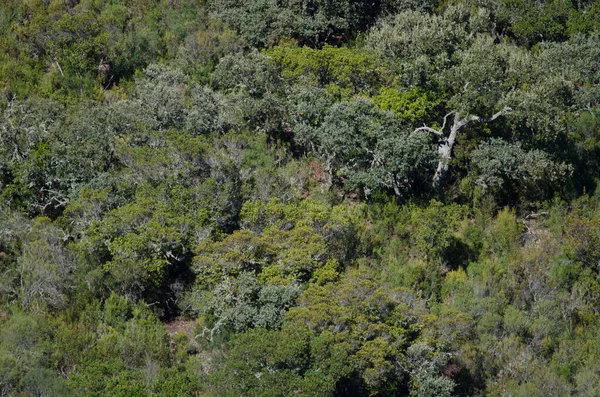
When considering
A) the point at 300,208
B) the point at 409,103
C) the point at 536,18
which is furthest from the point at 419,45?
the point at 536,18

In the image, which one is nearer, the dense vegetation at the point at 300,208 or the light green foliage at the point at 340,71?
the dense vegetation at the point at 300,208

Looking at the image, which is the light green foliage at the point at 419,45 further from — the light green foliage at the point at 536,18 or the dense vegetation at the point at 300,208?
the light green foliage at the point at 536,18

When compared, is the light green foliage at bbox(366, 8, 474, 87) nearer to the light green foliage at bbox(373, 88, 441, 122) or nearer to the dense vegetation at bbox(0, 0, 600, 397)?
the dense vegetation at bbox(0, 0, 600, 397)

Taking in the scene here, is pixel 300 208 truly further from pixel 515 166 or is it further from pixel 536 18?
pixel 536 18

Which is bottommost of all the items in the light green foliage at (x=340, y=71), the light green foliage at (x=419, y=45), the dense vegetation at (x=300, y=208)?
the dense vegetation at (x=300, y=208)

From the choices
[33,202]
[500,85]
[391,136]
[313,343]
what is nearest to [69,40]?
[33,202]

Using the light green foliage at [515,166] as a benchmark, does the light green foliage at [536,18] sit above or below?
above

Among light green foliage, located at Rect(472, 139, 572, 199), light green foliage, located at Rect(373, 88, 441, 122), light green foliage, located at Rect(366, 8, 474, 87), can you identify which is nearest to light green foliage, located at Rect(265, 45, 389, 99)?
light green foliage, located at Rect(366, 8, 474, 87)

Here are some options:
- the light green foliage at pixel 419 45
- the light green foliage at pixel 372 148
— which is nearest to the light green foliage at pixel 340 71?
the light green foliage at pixel 419 45
